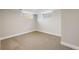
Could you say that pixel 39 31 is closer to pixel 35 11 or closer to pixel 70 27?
pixel 35 11

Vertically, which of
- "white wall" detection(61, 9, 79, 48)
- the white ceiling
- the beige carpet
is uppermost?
the white ceiling

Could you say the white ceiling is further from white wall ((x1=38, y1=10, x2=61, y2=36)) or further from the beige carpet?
the beige carpet

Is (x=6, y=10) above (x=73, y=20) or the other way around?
above

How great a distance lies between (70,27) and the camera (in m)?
1.42

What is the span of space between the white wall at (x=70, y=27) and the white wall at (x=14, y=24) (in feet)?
1.27

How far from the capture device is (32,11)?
4.40 feet

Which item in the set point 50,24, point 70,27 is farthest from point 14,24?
point 70,27

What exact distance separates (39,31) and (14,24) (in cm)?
31

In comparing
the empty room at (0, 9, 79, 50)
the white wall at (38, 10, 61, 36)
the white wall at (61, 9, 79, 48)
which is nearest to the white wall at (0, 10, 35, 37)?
the empty room at (0, 9, 79, 50)

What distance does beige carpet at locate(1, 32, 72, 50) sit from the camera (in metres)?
1.42
